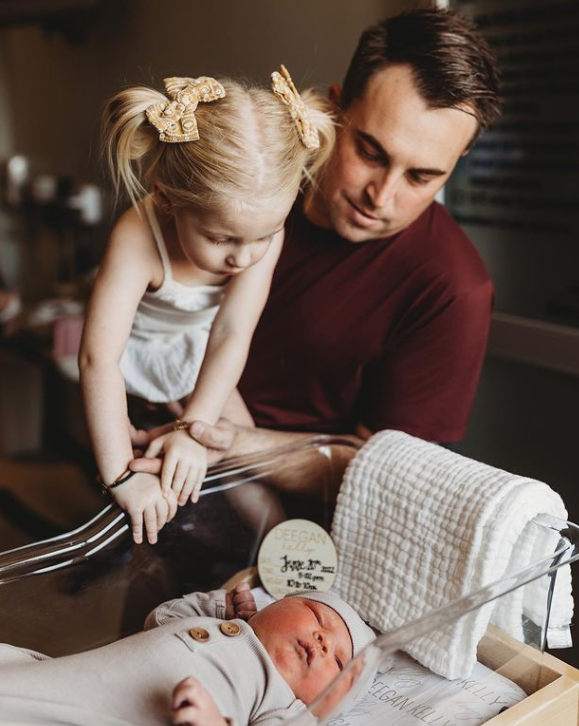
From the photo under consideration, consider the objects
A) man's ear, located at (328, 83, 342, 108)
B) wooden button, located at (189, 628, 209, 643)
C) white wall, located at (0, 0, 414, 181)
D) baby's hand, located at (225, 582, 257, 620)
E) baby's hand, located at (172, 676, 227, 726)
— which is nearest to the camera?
baby's hand, located at (172, 676, 227, 726)

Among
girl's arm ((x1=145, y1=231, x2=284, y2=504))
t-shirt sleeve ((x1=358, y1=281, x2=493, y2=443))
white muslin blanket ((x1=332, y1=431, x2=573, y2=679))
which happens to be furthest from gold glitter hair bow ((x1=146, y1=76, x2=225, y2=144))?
t-shirt sleeve ((x1=358, y1=281, x2=493, y2=443))

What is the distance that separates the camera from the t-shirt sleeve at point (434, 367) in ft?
4.57

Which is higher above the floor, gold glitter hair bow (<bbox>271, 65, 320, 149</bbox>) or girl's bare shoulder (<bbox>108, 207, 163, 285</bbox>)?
gold glitter hair bow (<bbox>271, 65, 320, 149</bbox>)

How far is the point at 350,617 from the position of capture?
934 millimetres

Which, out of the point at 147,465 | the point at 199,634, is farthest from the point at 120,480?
the point at 199,634

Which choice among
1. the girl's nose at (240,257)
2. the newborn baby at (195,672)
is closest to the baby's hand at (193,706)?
the newborn baby at (195,672)

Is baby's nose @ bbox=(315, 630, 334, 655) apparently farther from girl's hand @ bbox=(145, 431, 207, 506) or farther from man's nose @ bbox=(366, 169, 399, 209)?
man's nose @ bbox=(366, 169, 399, 209)

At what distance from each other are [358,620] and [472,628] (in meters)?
0.13

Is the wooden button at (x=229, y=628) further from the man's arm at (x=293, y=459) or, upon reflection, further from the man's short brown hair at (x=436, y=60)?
the man's short brown hair at (x=436, y=60)

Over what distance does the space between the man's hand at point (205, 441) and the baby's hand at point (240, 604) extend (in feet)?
0.60

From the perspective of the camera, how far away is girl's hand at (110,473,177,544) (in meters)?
0.99

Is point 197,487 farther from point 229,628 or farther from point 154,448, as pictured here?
point 229,628

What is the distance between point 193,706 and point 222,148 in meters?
0.62

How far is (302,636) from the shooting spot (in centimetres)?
87
